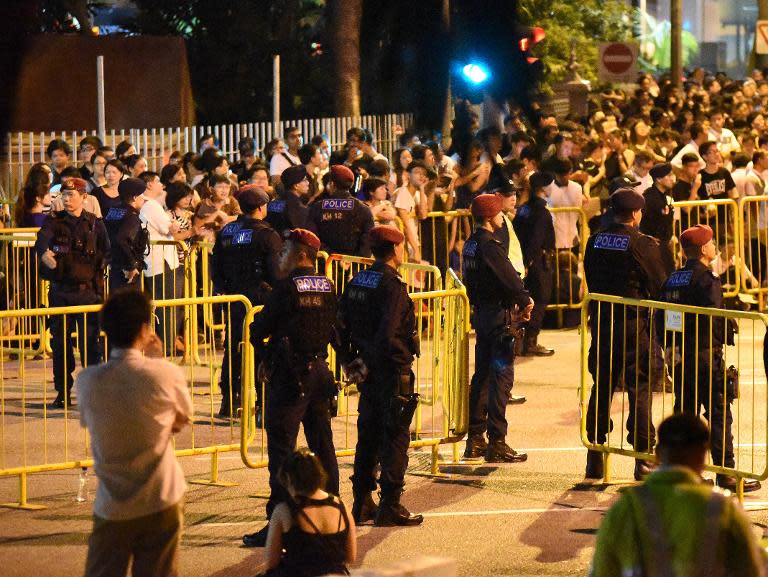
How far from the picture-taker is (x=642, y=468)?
9625 mm

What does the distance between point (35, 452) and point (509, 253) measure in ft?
12.4

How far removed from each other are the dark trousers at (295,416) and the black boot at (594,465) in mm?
2025

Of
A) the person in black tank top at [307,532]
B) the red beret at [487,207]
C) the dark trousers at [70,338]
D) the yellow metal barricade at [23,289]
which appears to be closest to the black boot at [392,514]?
the person in black tank top at [307,532]

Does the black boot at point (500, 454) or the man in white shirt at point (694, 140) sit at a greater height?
the man in white shirt at point (694, 140)

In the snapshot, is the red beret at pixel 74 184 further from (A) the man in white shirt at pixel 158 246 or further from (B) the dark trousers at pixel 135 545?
(B) the dark trousers at pixel 135 545

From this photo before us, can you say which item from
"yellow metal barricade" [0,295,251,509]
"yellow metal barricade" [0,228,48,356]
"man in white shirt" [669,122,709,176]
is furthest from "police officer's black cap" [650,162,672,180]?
"yellow metal barricade" [0,228,48,356]

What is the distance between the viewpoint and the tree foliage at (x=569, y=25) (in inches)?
149

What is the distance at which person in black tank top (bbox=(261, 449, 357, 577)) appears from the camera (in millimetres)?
6336

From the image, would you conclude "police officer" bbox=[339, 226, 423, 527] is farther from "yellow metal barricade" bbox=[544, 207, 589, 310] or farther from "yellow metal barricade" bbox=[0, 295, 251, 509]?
"yellow metal barricade" bbox=[544, 207, 589, 310]

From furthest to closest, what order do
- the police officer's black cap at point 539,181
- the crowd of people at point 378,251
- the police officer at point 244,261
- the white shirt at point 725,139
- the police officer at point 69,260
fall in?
1. the white shirt at point 725,139
2. the police officer's black cap at point 539,181
3. the police officer at point 69,260
4. the police officer at point 244,261
5. the crowd of people at point 378,251

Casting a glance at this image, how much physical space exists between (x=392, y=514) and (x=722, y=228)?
27.9 ft

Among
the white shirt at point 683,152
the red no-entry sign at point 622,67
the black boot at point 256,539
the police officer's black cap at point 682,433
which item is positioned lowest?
the black boot at point 256,539

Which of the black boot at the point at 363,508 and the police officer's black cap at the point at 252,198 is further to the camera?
the police officer's black cap at the point at 252,198

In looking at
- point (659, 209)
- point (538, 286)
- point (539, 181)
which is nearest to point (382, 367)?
point (539, 181)
